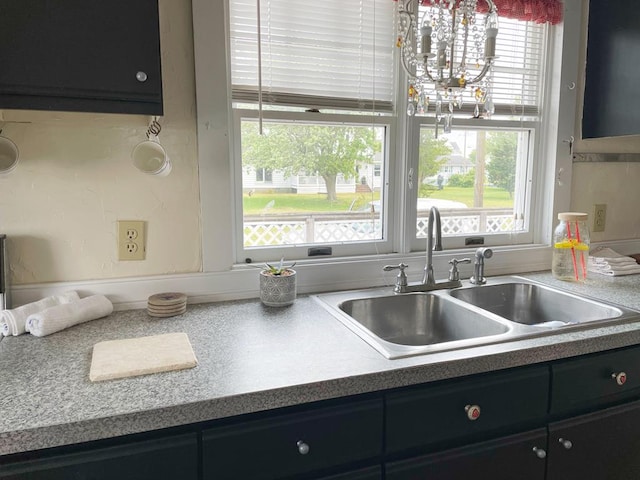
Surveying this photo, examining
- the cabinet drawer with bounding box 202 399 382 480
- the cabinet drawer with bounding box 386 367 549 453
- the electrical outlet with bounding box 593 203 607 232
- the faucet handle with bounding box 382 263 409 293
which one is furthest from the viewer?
the electrical outlet with bounding box 593 203 607 232

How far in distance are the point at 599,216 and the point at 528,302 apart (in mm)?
709

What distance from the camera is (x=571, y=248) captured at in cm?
189

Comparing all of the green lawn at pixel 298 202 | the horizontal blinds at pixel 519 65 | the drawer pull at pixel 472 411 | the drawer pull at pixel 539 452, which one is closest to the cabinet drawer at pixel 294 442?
the drawer pull at pixel 472 411

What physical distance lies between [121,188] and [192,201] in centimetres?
22

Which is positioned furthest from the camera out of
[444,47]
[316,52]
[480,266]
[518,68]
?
[518,68]

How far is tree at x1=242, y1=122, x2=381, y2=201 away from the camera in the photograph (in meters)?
1.68

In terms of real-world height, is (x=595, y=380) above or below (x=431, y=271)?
below

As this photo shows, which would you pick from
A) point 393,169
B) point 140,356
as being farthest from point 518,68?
point 140,356

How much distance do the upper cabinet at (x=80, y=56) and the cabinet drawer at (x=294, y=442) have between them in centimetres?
81

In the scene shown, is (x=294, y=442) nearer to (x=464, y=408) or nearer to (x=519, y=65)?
(x=464, y=408)

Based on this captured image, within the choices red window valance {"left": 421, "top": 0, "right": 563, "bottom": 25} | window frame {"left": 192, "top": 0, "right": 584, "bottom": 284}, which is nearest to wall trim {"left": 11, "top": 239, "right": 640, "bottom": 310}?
window frame {"left": 192, "top": 0, "right": 584, "bottom": 284}

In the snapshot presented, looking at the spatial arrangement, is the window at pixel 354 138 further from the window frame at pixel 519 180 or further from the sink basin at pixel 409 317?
the sink basin at pixel 409 317

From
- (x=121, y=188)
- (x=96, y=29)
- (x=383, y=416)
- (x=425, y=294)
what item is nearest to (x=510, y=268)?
(x=425, y=294)

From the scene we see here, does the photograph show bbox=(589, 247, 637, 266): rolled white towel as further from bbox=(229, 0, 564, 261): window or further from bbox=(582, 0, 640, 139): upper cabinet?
bbox=(582, 0, 640, 139): upper cabinet
